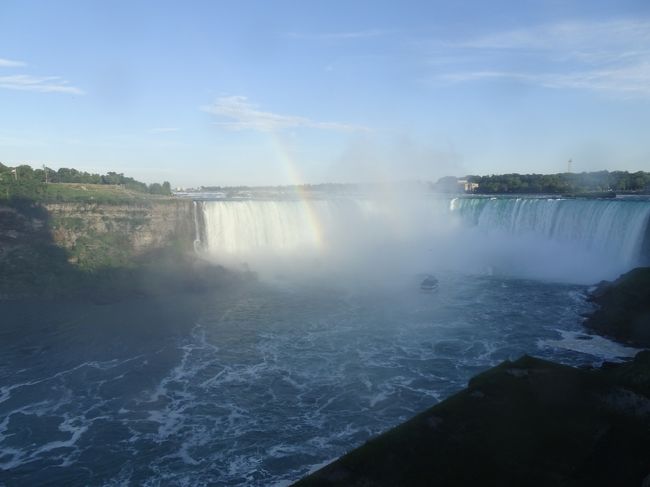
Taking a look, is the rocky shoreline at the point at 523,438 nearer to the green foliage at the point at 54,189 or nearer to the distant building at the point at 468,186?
the green foliage at the point at 54,189

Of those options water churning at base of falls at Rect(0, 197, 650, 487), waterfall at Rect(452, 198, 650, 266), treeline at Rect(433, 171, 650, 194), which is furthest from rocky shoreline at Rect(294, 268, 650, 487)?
treeline at Rect(433, 171, 650, 194)

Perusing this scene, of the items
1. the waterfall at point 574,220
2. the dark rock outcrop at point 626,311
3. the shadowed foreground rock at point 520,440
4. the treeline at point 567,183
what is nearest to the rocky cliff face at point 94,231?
the waterfall at point 574,220

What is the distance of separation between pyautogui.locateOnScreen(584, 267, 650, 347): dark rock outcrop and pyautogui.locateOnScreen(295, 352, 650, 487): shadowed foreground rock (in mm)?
8286

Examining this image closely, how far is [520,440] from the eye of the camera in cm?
812

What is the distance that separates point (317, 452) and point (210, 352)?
7891mm

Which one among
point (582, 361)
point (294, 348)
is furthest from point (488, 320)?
point (294, 348)

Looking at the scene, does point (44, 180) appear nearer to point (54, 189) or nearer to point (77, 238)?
point (54, 189)

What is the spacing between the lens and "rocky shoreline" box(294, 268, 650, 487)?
7266 mm

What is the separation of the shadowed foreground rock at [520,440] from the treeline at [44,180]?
3016 centimetres

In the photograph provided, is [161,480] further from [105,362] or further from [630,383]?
[630,383]

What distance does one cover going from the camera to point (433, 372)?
14867 millimetres

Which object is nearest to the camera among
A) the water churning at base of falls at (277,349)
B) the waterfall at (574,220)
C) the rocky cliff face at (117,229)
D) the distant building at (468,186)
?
the water churning at base of falls at (277,349)

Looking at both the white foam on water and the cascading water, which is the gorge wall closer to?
the cascading water

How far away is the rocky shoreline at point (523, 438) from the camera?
286 inches
